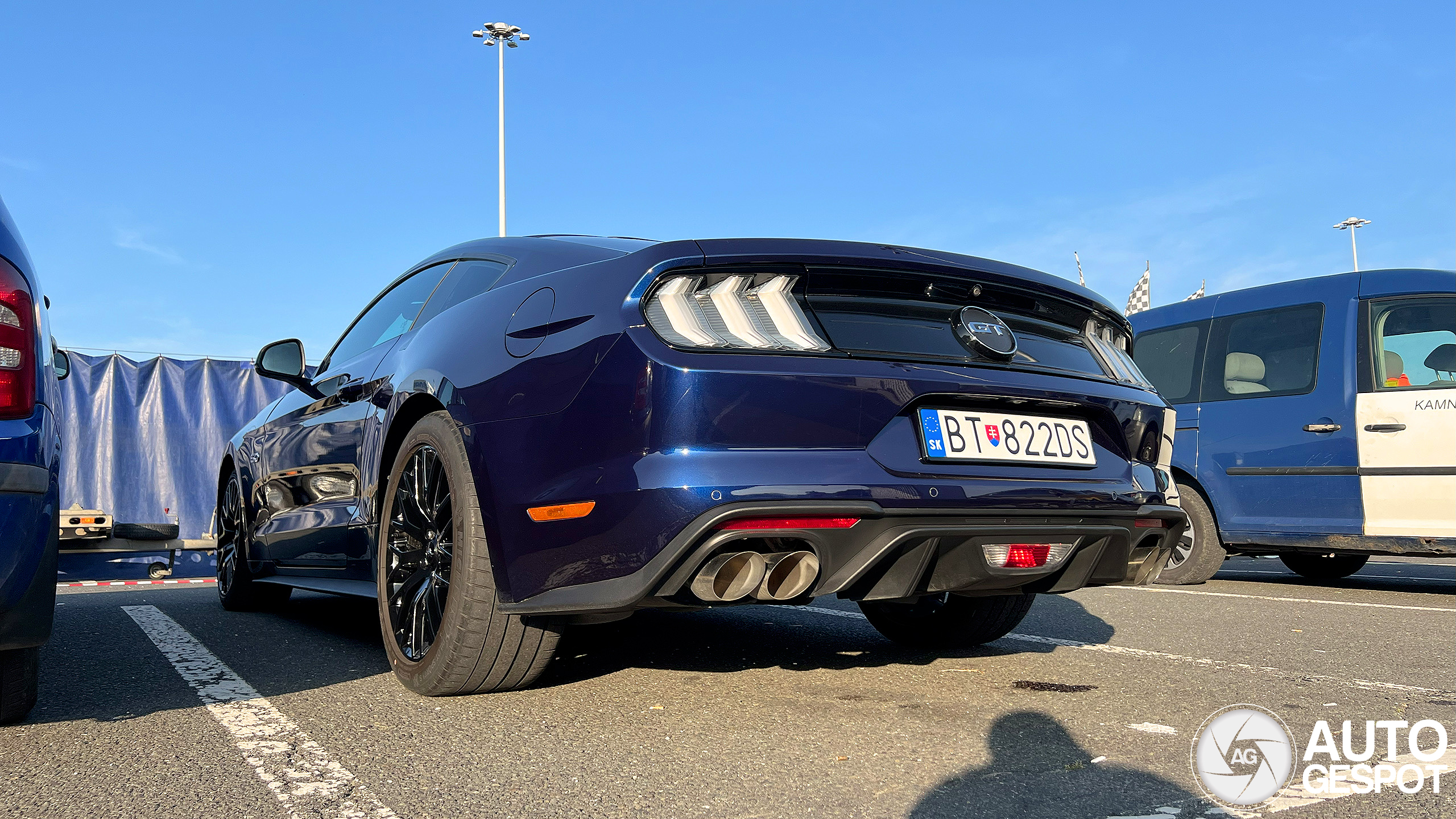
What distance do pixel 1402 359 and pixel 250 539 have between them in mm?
5935

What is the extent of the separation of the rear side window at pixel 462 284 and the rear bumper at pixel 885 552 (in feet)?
3.55

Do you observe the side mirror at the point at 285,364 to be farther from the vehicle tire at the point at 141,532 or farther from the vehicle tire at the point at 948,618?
the vehicle tire at the point at 141,532

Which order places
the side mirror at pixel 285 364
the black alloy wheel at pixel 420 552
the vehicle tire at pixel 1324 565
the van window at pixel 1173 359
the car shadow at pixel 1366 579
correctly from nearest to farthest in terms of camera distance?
the black alloy wheel at pixel 420 552, the side mirror at pixel 285 364, the car shadow at pixel 1366 579, the van window at pixel 1173 359, the vehicle tire at pixel 1324 565

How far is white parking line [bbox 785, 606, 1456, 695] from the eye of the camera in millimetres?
3035

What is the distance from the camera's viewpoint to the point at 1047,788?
2082 millimetres

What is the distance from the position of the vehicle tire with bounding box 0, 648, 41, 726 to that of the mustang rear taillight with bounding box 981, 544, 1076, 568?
2250 mm

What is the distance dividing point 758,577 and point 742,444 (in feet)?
0.95

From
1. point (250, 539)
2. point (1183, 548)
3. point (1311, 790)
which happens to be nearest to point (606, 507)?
point (1311, 790)

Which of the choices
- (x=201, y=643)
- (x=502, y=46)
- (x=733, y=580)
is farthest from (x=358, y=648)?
(x=502, y=46)

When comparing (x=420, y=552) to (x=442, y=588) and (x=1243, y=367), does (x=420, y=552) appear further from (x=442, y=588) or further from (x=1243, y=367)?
(x=1243, y=367)

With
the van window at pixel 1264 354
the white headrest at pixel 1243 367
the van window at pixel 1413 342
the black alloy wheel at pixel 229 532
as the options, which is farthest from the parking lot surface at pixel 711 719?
the white headrest at pixel 1243 367

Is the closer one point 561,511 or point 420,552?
point 561,511

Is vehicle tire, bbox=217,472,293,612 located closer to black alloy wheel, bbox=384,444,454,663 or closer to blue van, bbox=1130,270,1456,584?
black alloy wheel, bbox=384,444,454,663

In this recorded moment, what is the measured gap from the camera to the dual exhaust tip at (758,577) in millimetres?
2357
